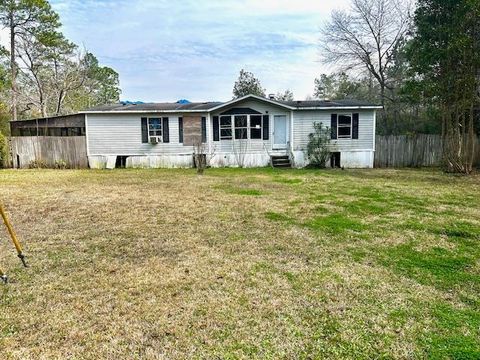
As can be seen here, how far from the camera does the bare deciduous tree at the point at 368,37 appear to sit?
22094mm

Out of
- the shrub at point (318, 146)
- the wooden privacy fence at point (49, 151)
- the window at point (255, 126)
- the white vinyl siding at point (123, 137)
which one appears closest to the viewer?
the wooden privacy fence at point (49, 151)

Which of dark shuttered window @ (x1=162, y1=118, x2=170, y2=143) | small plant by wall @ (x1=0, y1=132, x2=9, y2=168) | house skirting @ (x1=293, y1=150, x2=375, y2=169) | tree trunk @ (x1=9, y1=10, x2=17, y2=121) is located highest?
tree trunk @ (x1=9, y1=10, x2=17, y2=121)

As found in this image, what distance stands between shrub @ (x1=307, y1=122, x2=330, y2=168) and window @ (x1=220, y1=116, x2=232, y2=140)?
3.69 m

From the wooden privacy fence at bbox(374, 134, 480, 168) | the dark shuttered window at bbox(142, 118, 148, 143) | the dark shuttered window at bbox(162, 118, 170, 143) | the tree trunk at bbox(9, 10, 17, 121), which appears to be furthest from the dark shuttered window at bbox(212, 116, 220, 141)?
the tree trunk at bbox(9, 10, 17, 121)

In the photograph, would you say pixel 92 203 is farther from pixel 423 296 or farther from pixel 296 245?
pixel 423 296

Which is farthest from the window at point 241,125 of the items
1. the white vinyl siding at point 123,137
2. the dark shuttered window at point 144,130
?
the dark shuttered window at point 144,130

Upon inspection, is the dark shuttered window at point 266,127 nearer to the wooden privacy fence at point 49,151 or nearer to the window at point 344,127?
the window at point 344,127

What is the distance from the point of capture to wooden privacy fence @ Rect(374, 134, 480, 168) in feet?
52.2

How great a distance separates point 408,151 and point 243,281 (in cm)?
1514

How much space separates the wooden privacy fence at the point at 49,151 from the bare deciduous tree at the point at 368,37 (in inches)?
689

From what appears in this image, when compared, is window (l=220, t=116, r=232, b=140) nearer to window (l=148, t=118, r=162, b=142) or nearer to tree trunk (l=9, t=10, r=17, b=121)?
window (l=148, t=118, r=162, b=142)

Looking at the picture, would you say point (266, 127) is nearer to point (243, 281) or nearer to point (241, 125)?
point (241, 125)

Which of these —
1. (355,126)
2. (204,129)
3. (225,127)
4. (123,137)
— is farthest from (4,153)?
(355,126)

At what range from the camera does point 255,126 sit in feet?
51.8
